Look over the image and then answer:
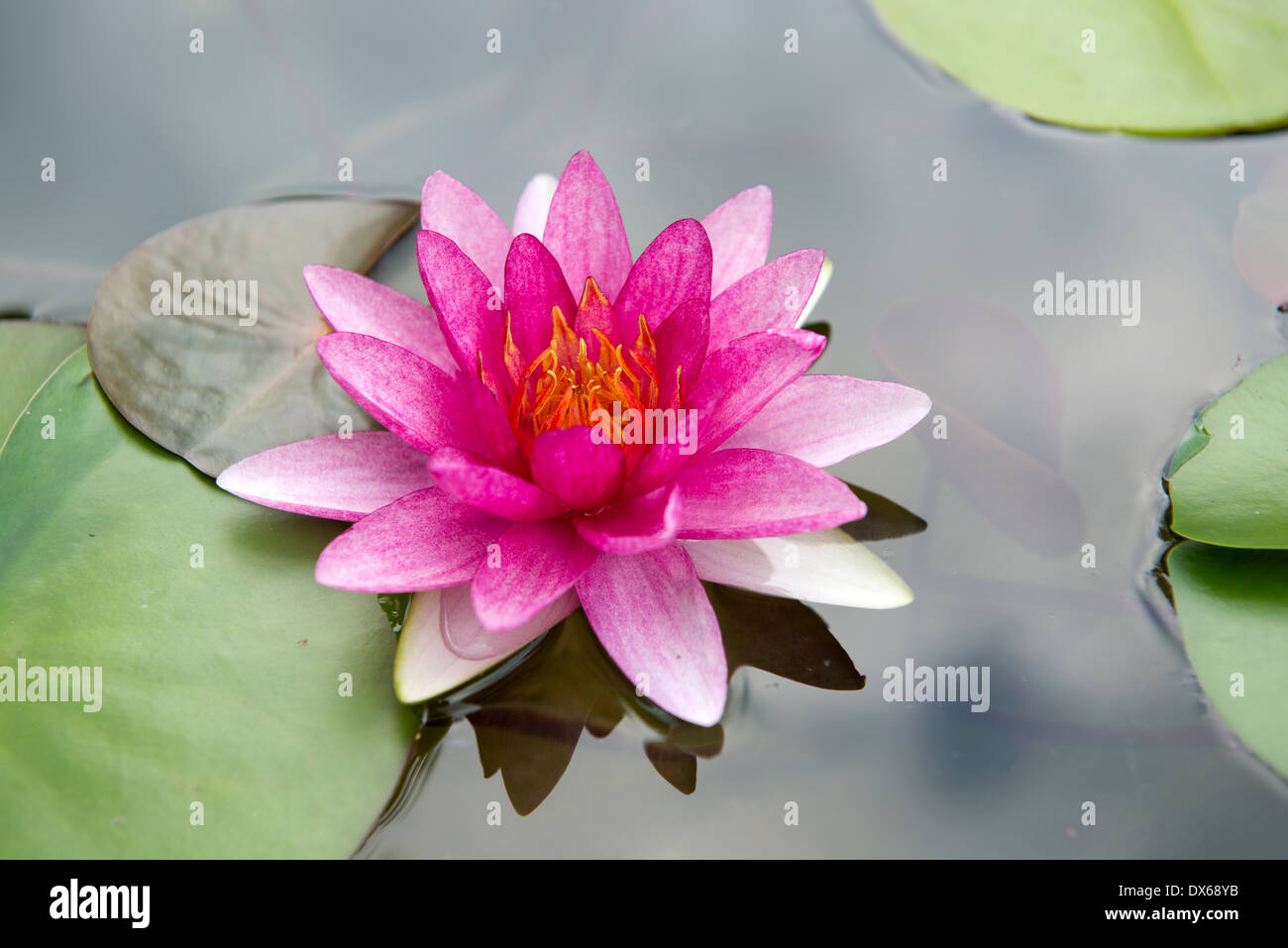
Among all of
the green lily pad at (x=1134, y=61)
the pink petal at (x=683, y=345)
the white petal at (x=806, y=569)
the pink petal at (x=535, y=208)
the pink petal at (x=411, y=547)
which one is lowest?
the white petal at (x=806, y=569)

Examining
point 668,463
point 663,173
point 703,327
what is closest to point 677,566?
point 668,463

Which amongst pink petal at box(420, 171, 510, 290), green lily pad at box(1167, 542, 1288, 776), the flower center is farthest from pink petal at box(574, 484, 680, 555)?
green lily pad at box(1167, 542, 1288, 776)

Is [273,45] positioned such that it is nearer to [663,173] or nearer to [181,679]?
[663,173]

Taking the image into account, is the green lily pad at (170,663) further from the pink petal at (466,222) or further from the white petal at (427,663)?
the pink petal at (466,222)

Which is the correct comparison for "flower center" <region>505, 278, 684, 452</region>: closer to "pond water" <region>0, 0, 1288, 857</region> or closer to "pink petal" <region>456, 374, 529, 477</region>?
"pink petal" <region>456, 374, 529, 477</region>

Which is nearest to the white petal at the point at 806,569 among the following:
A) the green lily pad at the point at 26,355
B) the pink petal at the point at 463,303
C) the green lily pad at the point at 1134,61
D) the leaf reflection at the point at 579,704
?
the leaf reflection at the point at 579,704

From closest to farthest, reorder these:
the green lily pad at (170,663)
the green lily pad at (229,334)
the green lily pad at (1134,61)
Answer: the green lily pad at (170,663), the green lily pad at (229,334), the green lily pad at (1134,61)
